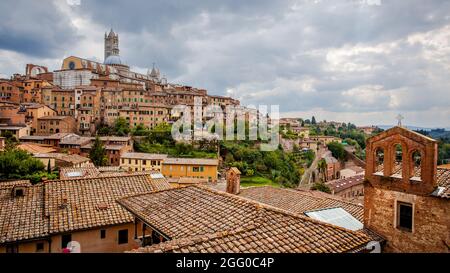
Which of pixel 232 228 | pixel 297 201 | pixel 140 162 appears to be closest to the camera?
pixel 232 228

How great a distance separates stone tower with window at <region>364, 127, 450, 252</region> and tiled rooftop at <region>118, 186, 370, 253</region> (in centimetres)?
387

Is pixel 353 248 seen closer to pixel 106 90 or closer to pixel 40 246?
pixel 40 246

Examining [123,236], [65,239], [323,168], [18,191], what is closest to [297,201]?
[123,236]

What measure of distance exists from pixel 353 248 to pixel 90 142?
57.9 m

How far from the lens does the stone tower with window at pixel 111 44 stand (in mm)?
120125

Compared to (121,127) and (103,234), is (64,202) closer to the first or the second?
(103,234)

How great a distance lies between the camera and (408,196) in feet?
36.5

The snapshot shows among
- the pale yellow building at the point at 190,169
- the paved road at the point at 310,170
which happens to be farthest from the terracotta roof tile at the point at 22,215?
the paved road at the point at 310,170

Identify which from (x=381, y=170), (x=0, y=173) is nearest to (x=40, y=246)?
(x=381, y=170)

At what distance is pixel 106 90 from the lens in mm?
78438

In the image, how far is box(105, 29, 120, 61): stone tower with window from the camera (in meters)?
120

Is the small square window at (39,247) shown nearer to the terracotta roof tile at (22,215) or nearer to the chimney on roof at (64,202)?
the terracotta roof tile at (22,215)

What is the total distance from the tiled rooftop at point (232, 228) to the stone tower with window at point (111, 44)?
403 ft

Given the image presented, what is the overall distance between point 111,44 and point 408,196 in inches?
5006
